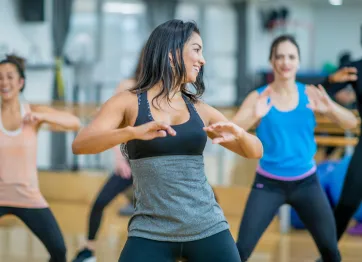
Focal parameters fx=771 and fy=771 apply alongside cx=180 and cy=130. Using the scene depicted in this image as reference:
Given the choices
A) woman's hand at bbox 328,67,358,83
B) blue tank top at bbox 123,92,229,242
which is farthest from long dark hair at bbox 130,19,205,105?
woman's hand at bbox 328,67,358,83

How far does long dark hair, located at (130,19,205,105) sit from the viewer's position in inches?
105

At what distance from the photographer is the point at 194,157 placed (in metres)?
2.64

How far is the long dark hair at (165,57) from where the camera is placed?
266 centimetres

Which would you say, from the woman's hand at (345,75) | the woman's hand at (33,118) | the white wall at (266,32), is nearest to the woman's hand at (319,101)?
the woman's hand at (345,75)

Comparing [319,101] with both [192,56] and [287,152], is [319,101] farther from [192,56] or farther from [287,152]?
[192,56]

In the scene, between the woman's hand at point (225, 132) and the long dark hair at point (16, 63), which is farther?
the long dark hair at point (16, 63)

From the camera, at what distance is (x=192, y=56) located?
8.82 feet

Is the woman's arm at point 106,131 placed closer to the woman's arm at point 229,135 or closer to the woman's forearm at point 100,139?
the woman's forearm at point 100,139

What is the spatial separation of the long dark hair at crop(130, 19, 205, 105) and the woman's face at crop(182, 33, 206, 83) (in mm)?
13

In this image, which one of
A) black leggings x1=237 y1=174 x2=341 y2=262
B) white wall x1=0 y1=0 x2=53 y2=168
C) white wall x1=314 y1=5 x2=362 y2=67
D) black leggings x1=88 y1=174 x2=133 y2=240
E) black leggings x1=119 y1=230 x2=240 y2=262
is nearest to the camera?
black leggings x1=119 y1=230 x2=240 y2=262

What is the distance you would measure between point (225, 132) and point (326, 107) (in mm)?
1673

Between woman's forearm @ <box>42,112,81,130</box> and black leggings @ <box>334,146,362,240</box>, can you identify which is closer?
woman's forearm @ <box>42,112,81,130</box>

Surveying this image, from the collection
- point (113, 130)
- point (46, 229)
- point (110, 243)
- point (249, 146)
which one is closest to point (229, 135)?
point (249, 146)

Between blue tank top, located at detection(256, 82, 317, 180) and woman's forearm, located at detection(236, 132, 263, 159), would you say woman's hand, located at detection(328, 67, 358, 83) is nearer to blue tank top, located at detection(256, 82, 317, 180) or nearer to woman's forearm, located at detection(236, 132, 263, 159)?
blue tank top, located at detection(256, 82, 317, 180)
